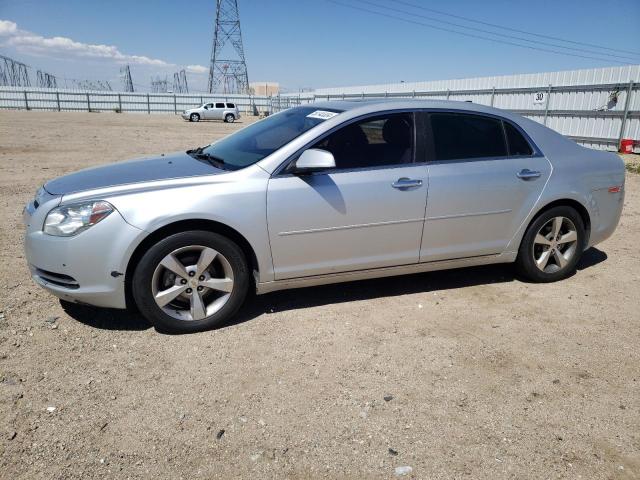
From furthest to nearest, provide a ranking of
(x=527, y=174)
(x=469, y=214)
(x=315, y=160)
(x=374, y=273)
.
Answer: (x=527, y=174)
(x=469, y=214)
(x=374, y=273)
(x=315, y=160)

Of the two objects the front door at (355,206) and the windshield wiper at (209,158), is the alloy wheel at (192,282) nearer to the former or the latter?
the front door at (355,206)

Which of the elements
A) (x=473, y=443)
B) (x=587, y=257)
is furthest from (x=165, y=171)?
(x=587, y=257)

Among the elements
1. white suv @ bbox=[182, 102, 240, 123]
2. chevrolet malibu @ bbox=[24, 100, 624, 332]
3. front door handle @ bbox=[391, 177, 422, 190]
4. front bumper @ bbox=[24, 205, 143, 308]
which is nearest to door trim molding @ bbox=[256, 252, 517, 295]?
chevrolet malibu @ bbox=[24, 100, 624, 332]

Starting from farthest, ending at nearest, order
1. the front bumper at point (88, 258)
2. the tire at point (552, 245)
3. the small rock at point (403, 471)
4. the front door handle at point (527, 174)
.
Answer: the tire at point (552, 245), the front door handle at point (527, 174), the front bumper at point (88, 258), the small rock at point (403, 471)

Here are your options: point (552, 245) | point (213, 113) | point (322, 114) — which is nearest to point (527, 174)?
point (552, 245)

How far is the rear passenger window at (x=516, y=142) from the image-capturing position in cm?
428

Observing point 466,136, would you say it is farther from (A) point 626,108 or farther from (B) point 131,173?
(A) point 626,108

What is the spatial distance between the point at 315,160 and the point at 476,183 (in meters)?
1.45

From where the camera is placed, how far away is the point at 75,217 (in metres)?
3.21

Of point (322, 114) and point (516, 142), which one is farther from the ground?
point (322, 114)

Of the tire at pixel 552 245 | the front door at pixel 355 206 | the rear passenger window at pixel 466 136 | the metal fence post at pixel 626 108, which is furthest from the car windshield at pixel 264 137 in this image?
the metal fence post at pixel 626 108

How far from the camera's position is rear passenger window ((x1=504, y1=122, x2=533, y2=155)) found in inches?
169

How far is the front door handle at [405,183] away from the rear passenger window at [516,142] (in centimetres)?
104

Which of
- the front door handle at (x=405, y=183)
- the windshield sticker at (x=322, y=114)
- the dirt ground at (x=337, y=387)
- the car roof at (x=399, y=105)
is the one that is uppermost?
the car roof at (x=399, y=105)
